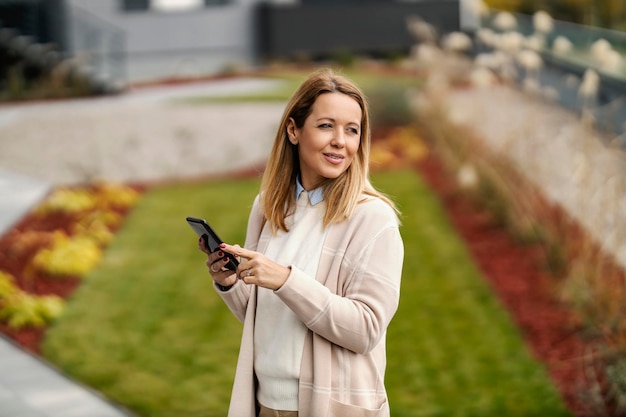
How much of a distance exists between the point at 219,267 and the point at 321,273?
314mm

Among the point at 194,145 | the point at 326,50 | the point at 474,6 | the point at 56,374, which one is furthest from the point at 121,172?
the point at 326,50

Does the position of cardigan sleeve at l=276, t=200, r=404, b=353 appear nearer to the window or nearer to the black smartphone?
the black smartphone

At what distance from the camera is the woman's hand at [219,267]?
297 centimetres

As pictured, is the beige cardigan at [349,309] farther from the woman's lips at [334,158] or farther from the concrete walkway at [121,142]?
the concrete walkway at [121,142]

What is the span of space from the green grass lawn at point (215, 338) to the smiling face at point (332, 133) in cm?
357

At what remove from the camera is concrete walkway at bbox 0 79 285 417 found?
13.3m

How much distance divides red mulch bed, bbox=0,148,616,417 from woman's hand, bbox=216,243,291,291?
3.84 m

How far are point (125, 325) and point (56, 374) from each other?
3.95 feet

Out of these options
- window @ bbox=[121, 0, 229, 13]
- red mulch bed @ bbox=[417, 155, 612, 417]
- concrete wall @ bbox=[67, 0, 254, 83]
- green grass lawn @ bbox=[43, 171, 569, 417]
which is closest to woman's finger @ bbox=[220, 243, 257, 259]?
green grass lawn @ bbox=[43, 171, 569, 417]

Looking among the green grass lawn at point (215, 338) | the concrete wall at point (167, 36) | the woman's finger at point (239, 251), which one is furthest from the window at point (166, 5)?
the woman's finger at point (239, 251)

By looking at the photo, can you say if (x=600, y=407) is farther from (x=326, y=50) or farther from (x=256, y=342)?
(x=326, y=50)

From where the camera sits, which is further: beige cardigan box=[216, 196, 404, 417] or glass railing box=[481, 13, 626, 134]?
glass railing box=[481, 13, 626, 134]

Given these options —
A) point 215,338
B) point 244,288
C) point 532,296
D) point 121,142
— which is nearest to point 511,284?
point 532,296

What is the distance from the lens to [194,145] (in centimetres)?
1525
